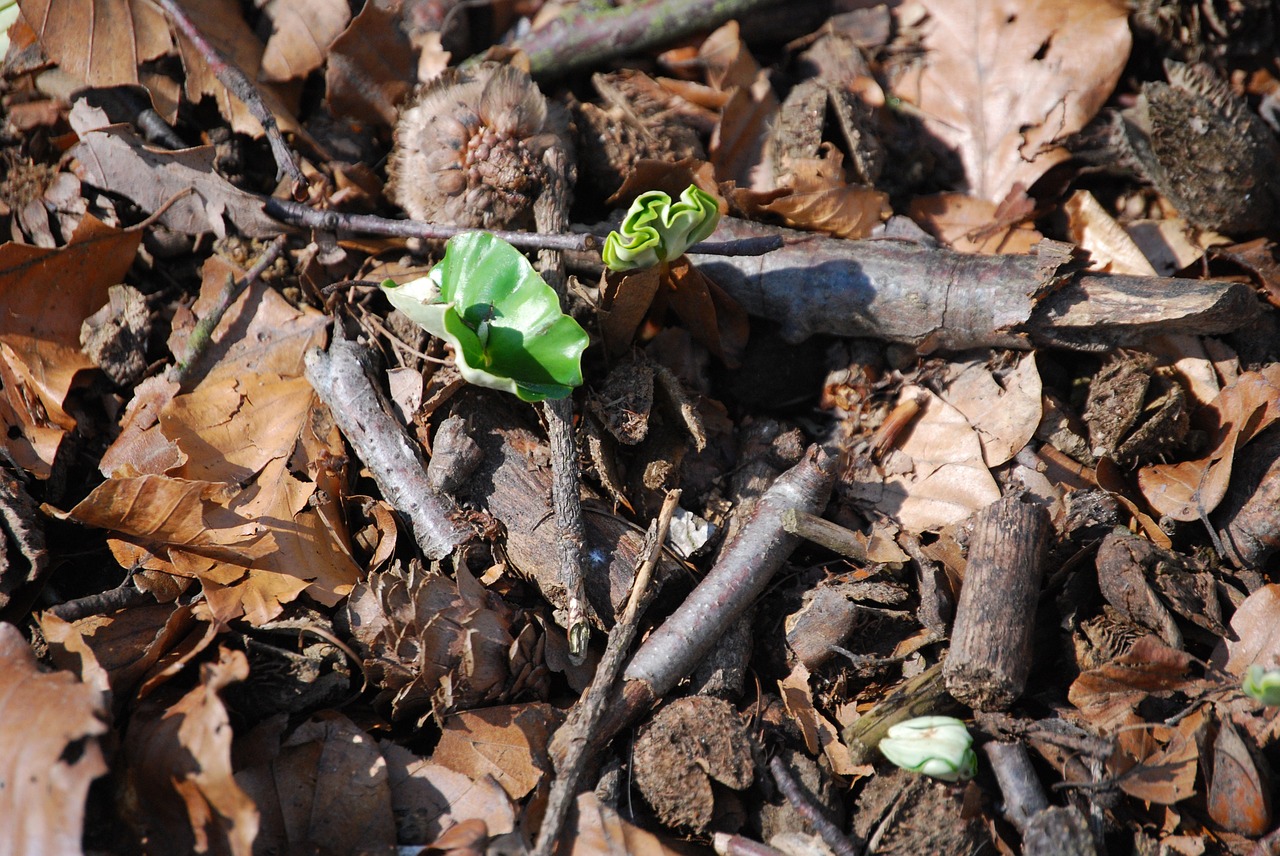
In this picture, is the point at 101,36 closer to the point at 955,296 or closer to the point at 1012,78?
the point at 955,296

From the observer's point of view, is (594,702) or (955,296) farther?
(955,296)

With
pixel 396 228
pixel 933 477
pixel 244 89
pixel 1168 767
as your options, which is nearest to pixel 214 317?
pixel 396 228

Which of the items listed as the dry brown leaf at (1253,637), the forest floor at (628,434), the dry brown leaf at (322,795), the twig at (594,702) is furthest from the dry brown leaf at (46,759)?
the dry brown leaf at (1253,637)

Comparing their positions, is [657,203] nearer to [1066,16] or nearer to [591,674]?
[591,674]

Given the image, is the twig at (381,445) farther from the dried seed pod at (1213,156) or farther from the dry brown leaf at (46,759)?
the dried seed pod at (1213,156)

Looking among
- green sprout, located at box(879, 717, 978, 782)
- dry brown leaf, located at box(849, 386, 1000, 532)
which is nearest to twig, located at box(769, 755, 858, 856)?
green sprout, located at box(879, 717, 978, 782)
